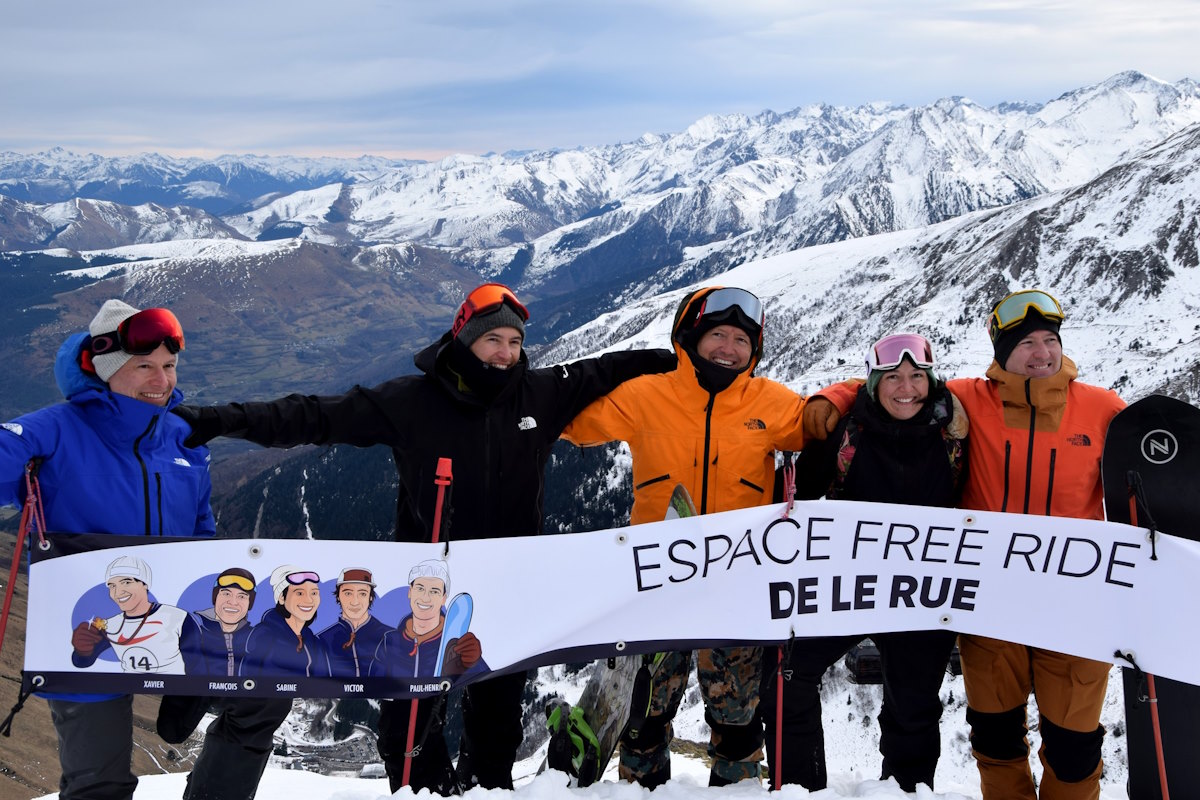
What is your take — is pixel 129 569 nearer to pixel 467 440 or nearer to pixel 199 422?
pixel 199 422

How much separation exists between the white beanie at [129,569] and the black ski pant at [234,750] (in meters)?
1.26

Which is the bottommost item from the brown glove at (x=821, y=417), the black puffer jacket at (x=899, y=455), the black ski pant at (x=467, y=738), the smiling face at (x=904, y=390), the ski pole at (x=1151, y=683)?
the black ski pant at (x=467, y=738)

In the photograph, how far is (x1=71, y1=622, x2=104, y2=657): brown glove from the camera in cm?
638

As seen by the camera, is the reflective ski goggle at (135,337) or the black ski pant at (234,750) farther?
the black ski pant at (234,750)

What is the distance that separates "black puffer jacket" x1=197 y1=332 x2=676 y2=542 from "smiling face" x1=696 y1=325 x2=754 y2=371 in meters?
1.65

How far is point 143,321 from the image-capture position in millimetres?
6398

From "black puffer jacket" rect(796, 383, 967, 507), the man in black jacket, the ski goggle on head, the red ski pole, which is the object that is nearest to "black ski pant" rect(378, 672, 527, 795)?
the man in black jacket

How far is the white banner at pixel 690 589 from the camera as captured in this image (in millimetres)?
6578

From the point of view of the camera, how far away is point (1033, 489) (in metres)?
7.17

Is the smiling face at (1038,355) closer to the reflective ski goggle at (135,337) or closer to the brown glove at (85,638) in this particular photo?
the reflective ski goggle at (135,337)

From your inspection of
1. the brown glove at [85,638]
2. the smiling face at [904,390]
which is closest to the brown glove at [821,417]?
the smiling face at [904,390]

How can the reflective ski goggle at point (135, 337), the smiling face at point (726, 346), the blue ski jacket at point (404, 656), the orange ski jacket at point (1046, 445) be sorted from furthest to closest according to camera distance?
the smiling face at point (726, 346), the orange ski jacket at point (1046, 445), the blue ski jacket at point (404, 656), the reflective ski goggle at point (135, 337)

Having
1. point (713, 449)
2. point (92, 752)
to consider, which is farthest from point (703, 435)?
point (92, 752)

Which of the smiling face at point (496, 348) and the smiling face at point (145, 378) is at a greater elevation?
the smiling face at point (496, 348)
